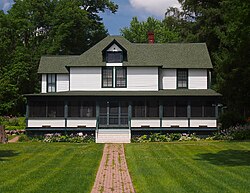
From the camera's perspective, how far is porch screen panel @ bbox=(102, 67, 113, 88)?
4078 centimetres

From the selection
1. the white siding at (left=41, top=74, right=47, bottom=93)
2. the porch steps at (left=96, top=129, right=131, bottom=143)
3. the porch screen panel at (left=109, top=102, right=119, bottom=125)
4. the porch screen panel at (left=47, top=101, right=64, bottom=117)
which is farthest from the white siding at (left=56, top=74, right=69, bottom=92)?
the porch steps at (left=96, top=129, right=131, bottom=143)

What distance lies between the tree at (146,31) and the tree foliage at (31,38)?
15.5 m

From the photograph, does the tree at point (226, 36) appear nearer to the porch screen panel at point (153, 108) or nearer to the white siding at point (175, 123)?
the white siding at point (175, 123)

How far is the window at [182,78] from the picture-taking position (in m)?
42.1

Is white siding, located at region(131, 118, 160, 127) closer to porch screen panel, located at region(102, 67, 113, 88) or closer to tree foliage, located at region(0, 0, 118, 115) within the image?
porch screen panel, located at region(102, 67, 113, 88)

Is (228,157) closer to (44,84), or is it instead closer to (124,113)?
(124,113)

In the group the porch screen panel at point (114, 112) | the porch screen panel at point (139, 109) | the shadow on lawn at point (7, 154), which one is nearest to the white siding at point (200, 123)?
the porch screen panel at point (139, 109)

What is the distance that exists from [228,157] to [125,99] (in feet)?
52.5

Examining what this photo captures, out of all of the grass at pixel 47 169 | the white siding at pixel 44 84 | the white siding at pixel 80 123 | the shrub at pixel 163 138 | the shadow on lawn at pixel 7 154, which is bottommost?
the shadow on lawn at pixel 7 154

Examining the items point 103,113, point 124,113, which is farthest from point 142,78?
point 103,113

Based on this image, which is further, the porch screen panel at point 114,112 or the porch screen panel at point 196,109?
the porch screen panel at point 114,112

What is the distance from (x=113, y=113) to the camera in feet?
130

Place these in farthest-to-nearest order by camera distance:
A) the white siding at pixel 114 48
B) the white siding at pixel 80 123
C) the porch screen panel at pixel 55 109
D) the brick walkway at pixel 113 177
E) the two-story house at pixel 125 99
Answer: the white siding at pixel 114 48 < the porch screen panel at pixel 55 109 < the white siding at pixel 80 123 < the two-story house at pixel 125 99 < the brick walkway at pixel 113 177

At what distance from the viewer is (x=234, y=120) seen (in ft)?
138
